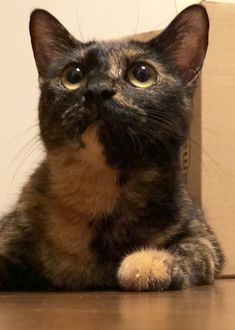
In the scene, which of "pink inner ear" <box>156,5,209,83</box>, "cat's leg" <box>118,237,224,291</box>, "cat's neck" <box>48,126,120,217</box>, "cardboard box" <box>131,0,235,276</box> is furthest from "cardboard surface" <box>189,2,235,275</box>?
"cat's neck" <box>48,126,120,217</box>

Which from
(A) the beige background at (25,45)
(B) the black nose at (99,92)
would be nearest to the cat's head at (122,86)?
(B) the black nose at (99,92)

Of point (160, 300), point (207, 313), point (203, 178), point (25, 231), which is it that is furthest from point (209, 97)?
point (207, 313)

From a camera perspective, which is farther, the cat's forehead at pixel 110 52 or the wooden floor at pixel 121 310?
the cat's forehead at pixel 110 52

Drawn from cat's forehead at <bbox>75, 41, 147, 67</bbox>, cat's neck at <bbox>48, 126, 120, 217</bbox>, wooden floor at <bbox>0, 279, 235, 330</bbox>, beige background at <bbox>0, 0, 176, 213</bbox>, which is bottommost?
wooden floor at <bbox>0, 279, 235, 330</bbox>

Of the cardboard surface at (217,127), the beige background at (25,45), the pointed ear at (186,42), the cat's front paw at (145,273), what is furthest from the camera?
the beige background at (25,45)

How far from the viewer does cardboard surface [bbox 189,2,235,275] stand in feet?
5.43

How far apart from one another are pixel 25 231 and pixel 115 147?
32 centimetres

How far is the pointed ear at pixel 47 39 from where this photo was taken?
1500mm

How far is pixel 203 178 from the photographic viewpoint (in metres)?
1.65

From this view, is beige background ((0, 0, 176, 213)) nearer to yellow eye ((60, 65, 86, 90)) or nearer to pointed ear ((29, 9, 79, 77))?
pointed ear ((29, 9, 79, 77))

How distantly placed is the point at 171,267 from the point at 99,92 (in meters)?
0.38

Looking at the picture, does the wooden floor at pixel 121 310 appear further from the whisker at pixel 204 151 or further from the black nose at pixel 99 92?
the whisker at pixel 204 151

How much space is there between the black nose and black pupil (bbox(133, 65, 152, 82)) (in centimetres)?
13

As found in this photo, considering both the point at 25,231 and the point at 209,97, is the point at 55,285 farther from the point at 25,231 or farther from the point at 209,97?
the point at 209,97
